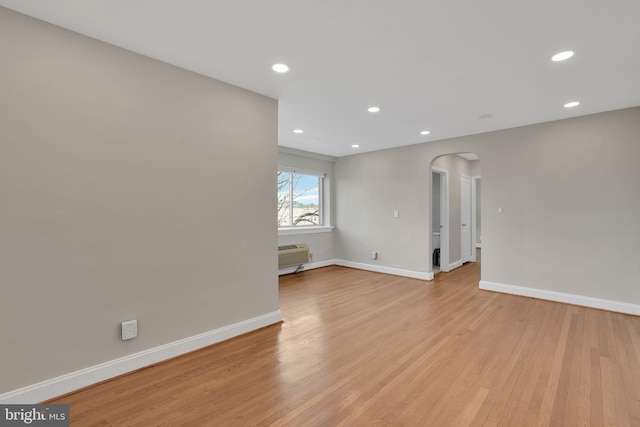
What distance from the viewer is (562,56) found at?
7.82 feet

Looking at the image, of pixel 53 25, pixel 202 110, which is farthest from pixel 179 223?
pixel 53 25

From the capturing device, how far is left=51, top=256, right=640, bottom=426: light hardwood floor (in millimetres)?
1839

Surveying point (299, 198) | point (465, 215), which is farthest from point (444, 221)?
point (299, 198)

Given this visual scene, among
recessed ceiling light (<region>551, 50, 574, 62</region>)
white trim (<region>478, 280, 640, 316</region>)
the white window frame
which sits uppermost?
recessed ceiling light (<region>551, 50, 574, 62</region>)

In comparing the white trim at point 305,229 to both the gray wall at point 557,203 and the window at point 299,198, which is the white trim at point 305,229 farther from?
the gray wall at point 557,203

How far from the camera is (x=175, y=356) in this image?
8.39 ft

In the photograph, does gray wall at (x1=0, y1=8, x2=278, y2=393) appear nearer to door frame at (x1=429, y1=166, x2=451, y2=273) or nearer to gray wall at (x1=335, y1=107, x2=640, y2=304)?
gray wall at (x1=335, y1=107, x2=640, y2=304)

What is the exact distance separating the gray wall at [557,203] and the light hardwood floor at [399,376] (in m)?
0.61

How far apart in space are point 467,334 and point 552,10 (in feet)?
9.19

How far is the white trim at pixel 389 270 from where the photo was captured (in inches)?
215

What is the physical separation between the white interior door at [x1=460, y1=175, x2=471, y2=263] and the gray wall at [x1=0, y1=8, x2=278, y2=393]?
556 cm

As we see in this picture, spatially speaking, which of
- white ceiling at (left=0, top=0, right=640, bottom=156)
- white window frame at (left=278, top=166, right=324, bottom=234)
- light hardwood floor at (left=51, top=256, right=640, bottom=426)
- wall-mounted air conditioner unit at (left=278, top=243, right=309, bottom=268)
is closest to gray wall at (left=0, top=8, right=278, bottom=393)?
white ceiling at (left=0, top=0, right=640, bottom=156)

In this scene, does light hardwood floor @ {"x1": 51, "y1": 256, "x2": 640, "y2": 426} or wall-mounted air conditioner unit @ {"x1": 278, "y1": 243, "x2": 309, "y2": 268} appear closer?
light hardwood floor @ {"x1": 51, "y1": 256, "x2": 640, "y2": 426}

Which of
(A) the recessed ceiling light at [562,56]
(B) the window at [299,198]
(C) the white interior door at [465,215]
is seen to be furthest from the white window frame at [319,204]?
(A) the recessed ceiling light at [562,56]
